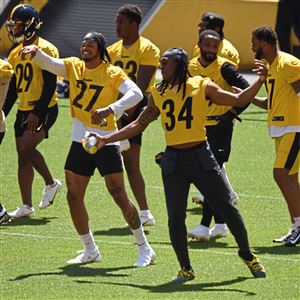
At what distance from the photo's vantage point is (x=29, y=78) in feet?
43.2

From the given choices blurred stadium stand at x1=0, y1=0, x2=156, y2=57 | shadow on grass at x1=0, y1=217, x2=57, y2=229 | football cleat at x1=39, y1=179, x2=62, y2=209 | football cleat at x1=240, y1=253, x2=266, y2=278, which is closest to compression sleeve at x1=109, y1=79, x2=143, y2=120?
football cleat at x1=240, y1=253, x2=266, y2=278

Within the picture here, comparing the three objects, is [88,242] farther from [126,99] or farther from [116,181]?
[126,99]

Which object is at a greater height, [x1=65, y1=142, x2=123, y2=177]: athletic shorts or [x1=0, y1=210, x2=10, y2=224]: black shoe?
[x1=65, y1=142, x2=123, y2=177]: athletic shorts

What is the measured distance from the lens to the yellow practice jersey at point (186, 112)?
10.1m

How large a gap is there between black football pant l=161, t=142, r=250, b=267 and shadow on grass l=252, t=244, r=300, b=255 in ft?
4.59

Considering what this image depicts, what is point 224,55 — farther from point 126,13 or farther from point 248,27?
point 248,27

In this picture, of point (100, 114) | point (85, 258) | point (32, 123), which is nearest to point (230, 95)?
point (100, 114)

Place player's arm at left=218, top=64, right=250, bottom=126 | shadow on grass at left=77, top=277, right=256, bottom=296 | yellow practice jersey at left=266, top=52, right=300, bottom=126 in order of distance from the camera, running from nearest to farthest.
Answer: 1. shadow on grass at left=77, top=277, right=256, bottom=296
2. yellow practice jersey at left=266, top=52, right=300, bottom=126
3. player's arm at left=218, top=64, right=250, bottom=126

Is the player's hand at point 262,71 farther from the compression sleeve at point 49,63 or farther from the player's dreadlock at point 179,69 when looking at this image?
the compression sleeve at point 49,63

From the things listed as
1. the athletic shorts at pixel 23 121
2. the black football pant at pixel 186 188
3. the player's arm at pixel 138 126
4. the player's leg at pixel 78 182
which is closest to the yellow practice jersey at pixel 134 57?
the athletic shorts at pixel 23 121

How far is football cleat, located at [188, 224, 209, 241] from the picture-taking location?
11.9 meters

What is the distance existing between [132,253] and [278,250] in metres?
1.42

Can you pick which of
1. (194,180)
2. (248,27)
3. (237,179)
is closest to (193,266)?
(194,180)

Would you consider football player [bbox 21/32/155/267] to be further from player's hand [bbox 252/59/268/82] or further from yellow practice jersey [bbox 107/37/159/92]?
yellow practice jersey [bbox 107/37/159/92]
